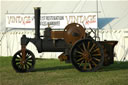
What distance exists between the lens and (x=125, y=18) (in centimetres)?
1869

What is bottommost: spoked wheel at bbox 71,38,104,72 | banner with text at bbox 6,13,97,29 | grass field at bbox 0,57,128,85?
grass field at bbox 0,57,128,85

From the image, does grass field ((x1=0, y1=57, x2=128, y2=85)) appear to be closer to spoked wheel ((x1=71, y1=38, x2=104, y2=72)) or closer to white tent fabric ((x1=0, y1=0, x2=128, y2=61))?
spoked wheel ((x1=71, y1=38, x2=104, y2=72))

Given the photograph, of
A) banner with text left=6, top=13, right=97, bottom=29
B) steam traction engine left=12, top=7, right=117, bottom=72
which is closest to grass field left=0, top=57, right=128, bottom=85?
steam traction engine left=12, top=7, right=117, bottom=72

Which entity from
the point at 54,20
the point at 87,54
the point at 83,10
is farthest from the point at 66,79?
the point at 83,10

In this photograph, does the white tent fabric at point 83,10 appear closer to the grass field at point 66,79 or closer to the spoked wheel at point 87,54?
the spoked wheel at point 87,54

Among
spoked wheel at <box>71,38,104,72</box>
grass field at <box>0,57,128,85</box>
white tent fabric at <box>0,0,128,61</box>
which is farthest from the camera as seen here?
white tent fabric at <box>0,0,128,61</box>

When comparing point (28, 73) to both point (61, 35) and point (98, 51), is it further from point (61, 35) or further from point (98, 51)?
point (98, 51)

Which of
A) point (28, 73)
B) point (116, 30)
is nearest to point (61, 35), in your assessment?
point (28, 73)

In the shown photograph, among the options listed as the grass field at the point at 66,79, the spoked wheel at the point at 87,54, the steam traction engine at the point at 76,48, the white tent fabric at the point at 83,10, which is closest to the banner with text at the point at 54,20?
the white tent fabric at the point at 83,10

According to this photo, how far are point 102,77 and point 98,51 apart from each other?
135 centimetres

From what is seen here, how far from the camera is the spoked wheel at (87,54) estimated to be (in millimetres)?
10930

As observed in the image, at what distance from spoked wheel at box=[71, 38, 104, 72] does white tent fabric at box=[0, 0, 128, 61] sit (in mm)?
5657

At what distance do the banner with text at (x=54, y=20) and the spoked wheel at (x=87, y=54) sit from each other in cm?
676

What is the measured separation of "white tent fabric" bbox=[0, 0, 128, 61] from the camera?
16625 millimetres
